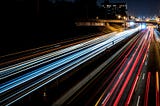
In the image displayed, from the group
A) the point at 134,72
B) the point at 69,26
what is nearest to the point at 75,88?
the point at 134,72

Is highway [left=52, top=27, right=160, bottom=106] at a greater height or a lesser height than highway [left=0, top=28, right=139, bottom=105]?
lesser

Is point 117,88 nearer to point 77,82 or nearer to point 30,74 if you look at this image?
point 77,82

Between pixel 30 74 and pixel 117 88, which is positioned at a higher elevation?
pixel 30 74

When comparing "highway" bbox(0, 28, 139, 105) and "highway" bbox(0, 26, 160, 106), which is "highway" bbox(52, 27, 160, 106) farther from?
"highway" bbox(0, 28, 139, 105)

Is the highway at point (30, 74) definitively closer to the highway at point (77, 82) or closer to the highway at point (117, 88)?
the highway at point (77, 82)

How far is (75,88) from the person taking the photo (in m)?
21.3

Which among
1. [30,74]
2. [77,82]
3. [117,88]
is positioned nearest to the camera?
[117,88]

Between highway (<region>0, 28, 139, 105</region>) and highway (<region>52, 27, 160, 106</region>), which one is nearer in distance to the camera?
highway (<region>52, 27, 160, 106</region>)

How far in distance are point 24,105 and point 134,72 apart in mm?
14390

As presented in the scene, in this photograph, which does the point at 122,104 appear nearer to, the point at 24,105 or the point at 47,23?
the point at 24,105

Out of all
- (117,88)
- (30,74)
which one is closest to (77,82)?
(117,88)

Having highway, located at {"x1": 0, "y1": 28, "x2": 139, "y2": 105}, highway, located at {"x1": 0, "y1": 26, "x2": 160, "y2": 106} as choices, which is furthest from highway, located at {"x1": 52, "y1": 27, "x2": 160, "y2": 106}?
highway, located at {"x1": 0, "y1": 28, "x2": 139, "y2": 105}

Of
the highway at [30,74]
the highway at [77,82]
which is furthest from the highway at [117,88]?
the highway at [30,74]

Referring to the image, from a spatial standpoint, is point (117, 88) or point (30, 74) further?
point (30, 74)
